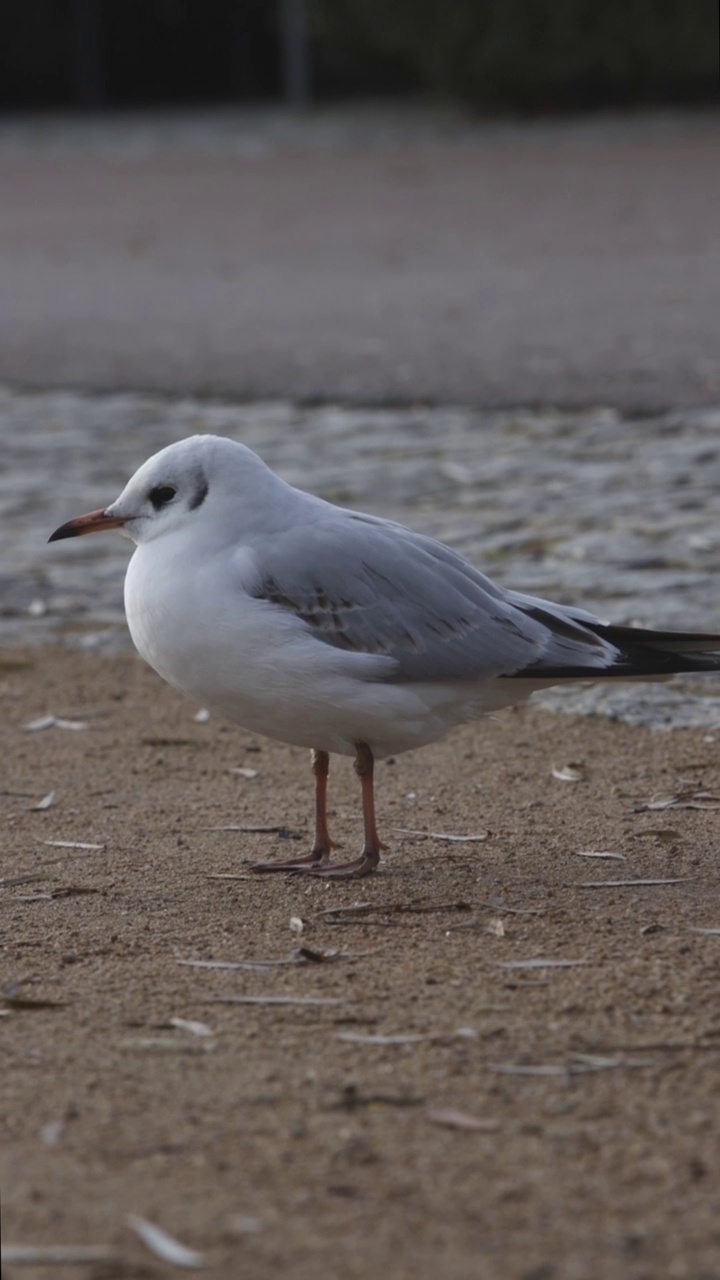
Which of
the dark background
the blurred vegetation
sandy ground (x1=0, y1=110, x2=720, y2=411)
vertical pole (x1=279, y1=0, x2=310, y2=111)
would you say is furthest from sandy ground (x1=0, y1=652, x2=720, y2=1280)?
vertical pole (x1=279, y1=0, x2=310, y2=111)

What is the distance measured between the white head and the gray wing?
0.12 meters

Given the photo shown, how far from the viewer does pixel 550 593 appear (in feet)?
20.4

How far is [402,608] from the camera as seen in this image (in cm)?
401

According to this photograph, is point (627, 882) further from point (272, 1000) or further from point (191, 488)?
point (191, 488)

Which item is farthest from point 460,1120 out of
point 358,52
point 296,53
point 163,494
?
point 296,53

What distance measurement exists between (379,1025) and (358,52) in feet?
73.4

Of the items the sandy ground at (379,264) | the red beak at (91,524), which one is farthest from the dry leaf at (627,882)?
the sandy ground at (379,264)

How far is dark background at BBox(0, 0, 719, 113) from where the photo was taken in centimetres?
2078

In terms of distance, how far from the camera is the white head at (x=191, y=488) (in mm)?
4004

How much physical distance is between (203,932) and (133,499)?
0.95 m

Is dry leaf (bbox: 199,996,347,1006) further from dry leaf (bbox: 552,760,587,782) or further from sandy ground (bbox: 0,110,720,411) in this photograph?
sandy ground (bbox: 0,110,720,411)

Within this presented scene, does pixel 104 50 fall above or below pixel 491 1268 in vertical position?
above

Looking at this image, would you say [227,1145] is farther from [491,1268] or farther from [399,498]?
[399,498]

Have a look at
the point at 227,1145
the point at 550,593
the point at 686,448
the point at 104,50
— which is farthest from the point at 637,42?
the point at 227,1145
